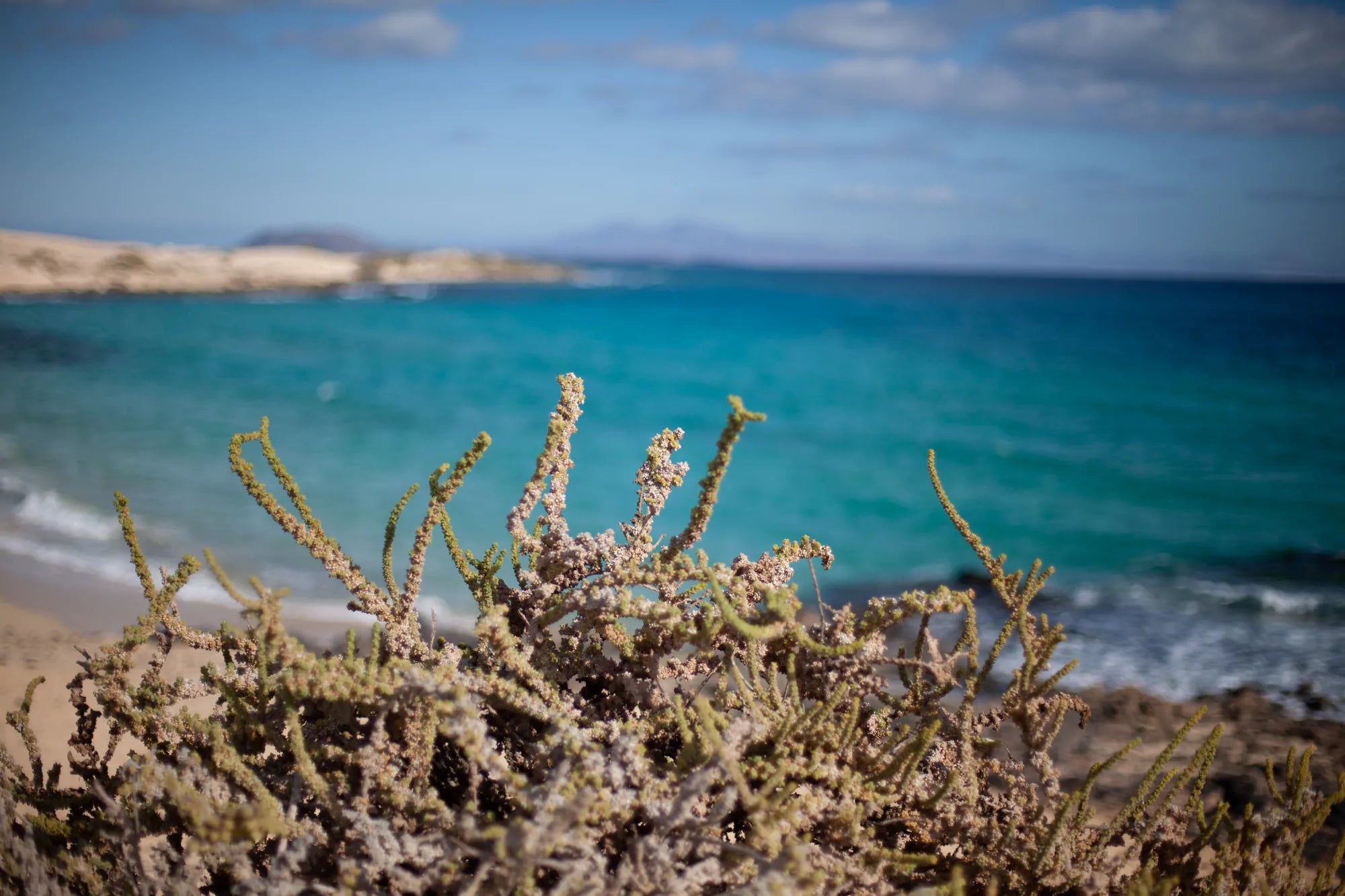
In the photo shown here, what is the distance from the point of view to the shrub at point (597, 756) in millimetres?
1365

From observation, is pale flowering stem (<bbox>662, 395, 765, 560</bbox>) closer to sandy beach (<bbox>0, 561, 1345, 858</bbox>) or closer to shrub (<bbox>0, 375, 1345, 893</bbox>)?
shrub (<bbox>0, 375, 1345, 893</bbox>)

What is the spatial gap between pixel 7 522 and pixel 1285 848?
Result: 15128 mm

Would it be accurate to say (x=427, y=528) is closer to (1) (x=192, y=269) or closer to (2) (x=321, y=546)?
(2) (x=321, y=546)

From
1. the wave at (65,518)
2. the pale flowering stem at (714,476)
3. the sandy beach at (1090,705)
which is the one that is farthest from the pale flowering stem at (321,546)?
the wave at (65,518)

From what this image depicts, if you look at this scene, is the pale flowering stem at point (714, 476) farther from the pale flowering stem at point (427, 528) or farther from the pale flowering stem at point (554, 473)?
the pale flowering stem at point (427, 528)

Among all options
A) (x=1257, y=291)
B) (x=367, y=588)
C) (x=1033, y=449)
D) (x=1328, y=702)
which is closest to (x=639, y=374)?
(x=1033, y=449)

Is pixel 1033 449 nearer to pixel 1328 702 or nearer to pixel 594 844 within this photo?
pixel 1328 702

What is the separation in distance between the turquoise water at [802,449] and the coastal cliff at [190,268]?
2406 millimetres

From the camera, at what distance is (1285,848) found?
1.59 m

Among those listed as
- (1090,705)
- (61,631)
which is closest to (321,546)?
(1090,705)

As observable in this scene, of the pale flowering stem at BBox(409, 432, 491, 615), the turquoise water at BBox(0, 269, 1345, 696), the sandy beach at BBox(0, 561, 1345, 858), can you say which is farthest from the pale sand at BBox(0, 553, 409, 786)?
the pale flowering stem at BBox(409, 432, 491, 615)

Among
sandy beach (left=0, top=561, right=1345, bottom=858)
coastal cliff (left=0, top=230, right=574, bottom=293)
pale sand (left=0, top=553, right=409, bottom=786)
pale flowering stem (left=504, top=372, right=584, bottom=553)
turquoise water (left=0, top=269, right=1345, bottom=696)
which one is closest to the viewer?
pale flowering stem (left=504, top=372, right=584, bottom=553)

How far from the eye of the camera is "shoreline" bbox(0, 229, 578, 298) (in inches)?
1781

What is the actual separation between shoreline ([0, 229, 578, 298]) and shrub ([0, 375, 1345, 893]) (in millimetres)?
50880
